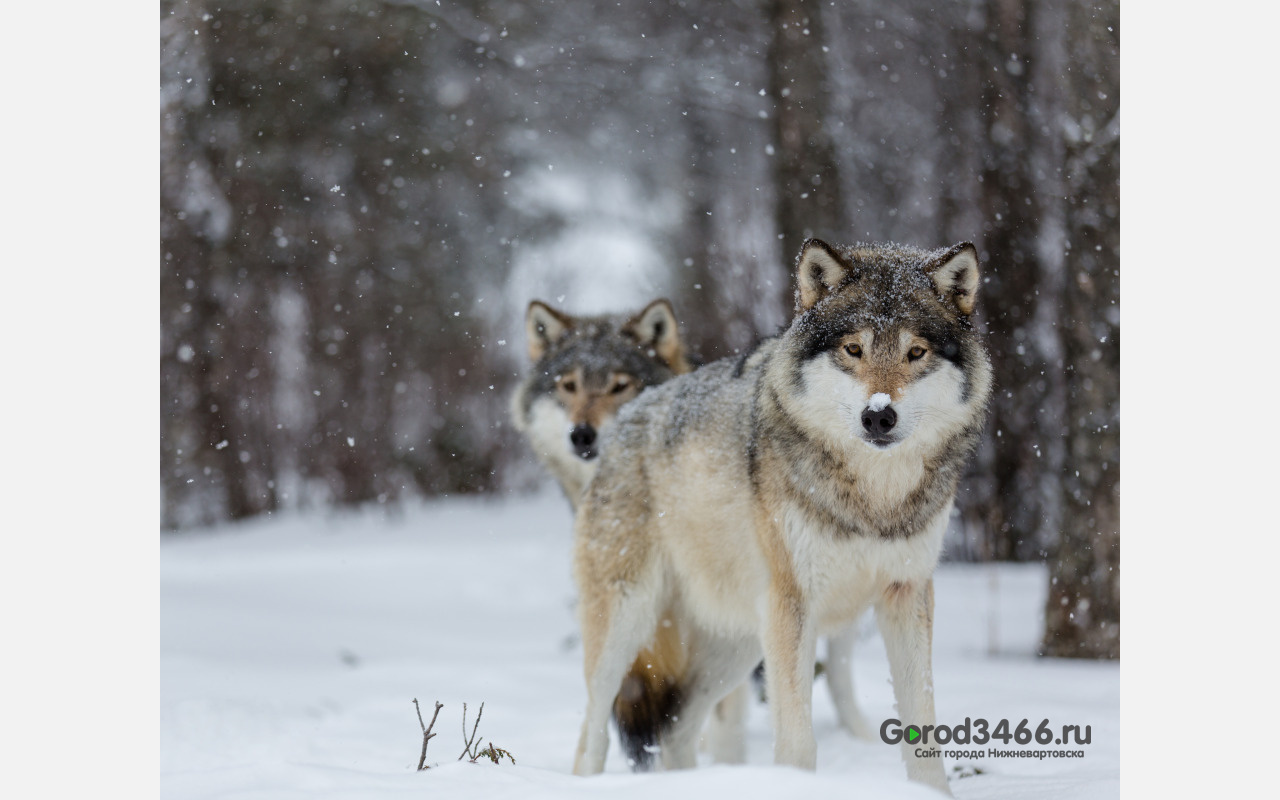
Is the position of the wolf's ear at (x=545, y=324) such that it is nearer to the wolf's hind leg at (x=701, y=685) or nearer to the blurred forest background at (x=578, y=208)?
the blurred forest background at (x=578, y=208)

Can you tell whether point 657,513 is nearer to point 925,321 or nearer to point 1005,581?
point 925,321

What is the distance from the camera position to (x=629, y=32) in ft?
19.5

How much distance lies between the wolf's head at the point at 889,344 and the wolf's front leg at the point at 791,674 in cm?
51

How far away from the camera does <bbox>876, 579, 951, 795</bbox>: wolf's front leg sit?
2641 millimetres

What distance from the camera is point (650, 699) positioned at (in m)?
→ 3.40

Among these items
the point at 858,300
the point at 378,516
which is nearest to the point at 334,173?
the point at 378,516

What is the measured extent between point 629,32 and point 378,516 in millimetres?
4916

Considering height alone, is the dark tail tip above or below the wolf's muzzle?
below

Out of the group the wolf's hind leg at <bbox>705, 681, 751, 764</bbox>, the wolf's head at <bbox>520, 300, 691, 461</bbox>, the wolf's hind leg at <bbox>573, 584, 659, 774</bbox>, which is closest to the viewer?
the wolf's hind leg at <bbox>573, 584, 659, 774</bbox>

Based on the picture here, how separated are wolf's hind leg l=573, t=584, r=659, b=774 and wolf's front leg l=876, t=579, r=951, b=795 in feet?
2.74

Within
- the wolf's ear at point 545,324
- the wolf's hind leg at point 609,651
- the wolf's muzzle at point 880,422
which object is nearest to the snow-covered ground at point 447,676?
the wolf's hind leg at point 609,651

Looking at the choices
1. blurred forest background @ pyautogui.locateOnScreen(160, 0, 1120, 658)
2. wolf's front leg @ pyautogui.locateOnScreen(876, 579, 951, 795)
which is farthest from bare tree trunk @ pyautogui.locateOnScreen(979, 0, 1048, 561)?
wolf's front leg @ pyautogui.locateOnScreen(876, 579, 951, 795)

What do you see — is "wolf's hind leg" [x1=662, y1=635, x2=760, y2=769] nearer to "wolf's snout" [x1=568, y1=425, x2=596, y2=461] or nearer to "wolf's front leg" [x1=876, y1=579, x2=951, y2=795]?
"wolf's front leg" [x1=876, y1=579, x2=951, y2=795]

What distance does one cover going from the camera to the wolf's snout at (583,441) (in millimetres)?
3916
